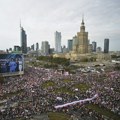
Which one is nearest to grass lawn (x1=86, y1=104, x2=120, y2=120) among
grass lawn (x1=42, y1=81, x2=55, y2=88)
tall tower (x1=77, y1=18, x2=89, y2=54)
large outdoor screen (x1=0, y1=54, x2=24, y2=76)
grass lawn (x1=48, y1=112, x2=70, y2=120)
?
grass lawn (x1=48, y1=112, x2=70, y2=120)

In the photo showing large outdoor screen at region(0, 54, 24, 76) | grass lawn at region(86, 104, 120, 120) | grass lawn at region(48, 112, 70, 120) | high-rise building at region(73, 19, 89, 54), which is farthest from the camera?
high-rise building at region(73, 19, 89, 54)

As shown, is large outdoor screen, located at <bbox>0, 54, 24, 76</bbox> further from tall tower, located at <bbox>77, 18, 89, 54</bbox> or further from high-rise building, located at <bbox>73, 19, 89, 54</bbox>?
tall tower, located at <bbox>77, 18, 89, 54</bbox>

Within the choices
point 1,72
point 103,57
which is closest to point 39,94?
point 1,72

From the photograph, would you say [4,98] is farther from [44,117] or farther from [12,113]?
[44,117]

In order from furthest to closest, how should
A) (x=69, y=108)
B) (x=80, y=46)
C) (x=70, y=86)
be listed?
1. (x=80, y=46)
2. (x=70, y=86)
3. (x=69, y=108)

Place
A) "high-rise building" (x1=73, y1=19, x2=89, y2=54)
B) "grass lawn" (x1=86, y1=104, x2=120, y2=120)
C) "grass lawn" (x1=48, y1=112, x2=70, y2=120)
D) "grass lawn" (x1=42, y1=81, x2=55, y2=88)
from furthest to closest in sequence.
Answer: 1. "high-rise building" (x1=73, y1=19, x2=89, y2=54)
2. "grass lawn" (x1=42, y1=81, x2=55, y2=88)
3. "grass lawn" (x1=86, y1=104, x2=120, y2=120)
4. "grass lawn" (x1=48, y1=112, x2=70, y2=120)

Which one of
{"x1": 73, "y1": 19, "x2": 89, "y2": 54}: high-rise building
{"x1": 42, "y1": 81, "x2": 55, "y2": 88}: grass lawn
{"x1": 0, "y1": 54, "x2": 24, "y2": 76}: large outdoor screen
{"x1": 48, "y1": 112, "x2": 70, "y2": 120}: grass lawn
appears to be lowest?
{"x1": 48, "y1": 112, "x2": 70, "y2": 120}: grass lawn

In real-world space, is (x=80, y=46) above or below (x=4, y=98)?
above

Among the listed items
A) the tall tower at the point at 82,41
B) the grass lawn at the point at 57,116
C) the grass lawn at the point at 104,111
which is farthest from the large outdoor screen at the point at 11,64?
the tall tower at the point at 82,41

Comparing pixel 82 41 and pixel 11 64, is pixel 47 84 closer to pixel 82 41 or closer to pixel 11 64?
pixel 11 64
